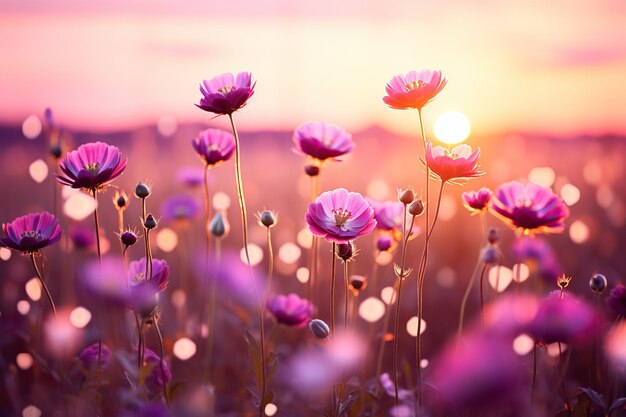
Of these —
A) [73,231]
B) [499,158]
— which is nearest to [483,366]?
[73,231]

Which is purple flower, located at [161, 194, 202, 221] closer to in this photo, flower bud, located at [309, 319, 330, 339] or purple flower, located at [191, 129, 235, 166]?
purple flower, located at [191, 129, 235, 166]

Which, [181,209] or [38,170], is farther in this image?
[181,209]

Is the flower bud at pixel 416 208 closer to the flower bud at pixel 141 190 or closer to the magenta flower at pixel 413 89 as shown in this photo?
the magenta flower at pixel 413 89

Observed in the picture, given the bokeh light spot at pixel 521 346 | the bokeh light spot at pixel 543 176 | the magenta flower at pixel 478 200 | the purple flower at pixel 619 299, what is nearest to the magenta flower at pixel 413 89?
the magenta flower at pixel 478 200

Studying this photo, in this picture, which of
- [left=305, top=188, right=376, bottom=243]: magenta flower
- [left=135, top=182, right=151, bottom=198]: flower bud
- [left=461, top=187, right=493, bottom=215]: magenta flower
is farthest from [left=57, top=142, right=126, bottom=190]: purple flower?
[left=461, top=187, right=493, bottom=215]: magenta flower

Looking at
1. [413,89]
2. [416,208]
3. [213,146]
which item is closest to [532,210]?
[416,208]

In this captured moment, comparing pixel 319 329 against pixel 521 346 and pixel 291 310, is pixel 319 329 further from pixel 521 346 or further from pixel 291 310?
pixel 521 346
